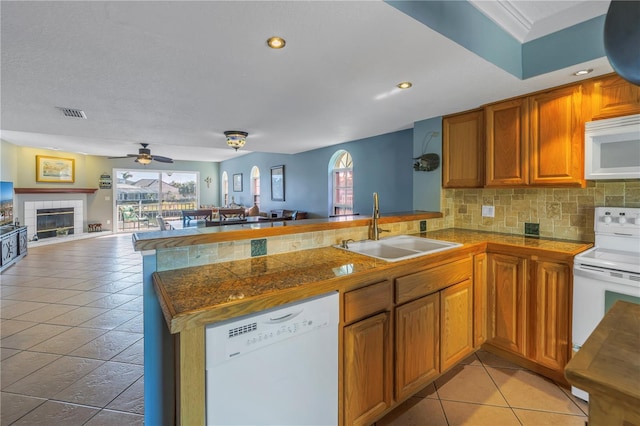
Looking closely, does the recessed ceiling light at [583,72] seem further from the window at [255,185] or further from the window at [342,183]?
the window at [255,185]

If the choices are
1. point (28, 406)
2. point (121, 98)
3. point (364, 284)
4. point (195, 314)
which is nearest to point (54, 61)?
point (121, 98)

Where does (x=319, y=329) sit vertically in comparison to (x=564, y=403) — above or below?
above

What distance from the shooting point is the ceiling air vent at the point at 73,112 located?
2.75 meters

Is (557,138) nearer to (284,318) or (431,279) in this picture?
(431,279)

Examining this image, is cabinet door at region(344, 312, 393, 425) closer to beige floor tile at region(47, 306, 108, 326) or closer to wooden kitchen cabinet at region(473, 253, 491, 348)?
wooden kitchen cabinet at region(473, 253, 491, 348)

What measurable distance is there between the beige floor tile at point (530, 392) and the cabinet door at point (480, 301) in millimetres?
262

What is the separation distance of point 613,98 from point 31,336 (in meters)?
5.10

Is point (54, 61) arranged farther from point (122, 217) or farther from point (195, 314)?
point (122, 217)

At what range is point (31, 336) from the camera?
Answer: 2.66 meters

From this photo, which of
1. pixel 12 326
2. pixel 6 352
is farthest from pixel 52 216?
pixel 6 352

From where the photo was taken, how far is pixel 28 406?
1.83 metres

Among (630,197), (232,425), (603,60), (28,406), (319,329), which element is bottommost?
(28,406)

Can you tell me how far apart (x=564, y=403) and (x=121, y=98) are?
13.2 ft

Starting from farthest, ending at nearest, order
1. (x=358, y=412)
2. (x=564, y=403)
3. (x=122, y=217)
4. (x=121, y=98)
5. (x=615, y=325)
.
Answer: (x=122, y=217), (x=121, y=98), (x=564, y=403), (x=358, y=412), (x=615, y=325)
